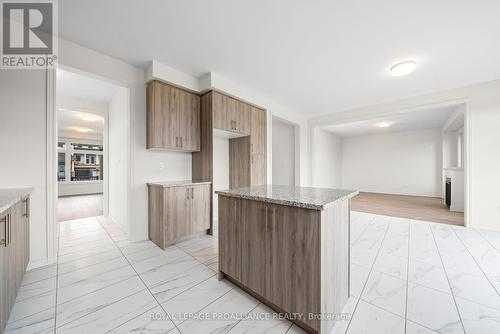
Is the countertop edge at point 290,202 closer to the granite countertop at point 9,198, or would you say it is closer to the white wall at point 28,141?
the granite countertop at point 9,198

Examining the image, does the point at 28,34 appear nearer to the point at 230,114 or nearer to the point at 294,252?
the point at 230,114

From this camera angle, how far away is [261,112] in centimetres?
409

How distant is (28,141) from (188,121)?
1.79 meters

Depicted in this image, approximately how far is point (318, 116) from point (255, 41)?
3.74m

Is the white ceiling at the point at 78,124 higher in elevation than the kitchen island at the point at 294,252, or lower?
higher

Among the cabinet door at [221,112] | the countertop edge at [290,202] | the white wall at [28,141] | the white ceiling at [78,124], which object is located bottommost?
the countertop edge at [290,202]

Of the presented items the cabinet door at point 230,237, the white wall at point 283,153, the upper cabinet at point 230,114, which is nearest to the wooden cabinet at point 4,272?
the cabinet door at point 230,237

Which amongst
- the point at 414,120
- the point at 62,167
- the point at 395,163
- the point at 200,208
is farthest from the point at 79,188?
the point at 395,163

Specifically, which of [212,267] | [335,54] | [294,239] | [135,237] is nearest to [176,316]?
[212,267]

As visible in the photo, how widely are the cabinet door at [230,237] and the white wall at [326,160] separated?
4543mm

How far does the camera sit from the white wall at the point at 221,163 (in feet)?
12.4

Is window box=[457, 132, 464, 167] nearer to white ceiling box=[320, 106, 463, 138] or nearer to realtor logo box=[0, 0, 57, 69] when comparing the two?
white ceiling box=[320, 106, 463, 138]

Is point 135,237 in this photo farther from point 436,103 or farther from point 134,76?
point 436,103

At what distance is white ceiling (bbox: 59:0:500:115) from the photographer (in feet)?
5.89
